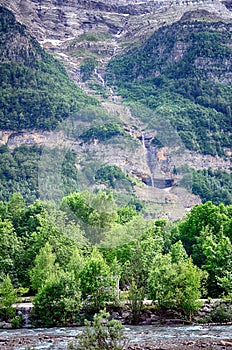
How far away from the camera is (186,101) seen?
163250 mm

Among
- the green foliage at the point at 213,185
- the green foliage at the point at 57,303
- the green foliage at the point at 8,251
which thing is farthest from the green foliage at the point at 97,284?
the green foliage at the point at 213,185

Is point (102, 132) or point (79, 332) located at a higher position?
point (102, 132)

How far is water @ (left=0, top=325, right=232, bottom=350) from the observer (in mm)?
32312

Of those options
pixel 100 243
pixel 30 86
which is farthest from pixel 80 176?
pixel 30 86

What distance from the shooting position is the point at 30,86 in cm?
16625

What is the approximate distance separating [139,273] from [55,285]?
5.83m

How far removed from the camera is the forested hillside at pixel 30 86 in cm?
15611

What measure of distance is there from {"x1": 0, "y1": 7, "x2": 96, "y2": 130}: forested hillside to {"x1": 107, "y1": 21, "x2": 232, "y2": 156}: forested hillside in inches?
796

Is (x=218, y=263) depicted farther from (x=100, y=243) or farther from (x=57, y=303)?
(x=57, y=303)

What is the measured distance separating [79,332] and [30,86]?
136550 millimetres

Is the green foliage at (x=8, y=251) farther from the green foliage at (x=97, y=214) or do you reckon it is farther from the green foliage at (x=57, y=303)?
the green foliage at (x=97, y=214)

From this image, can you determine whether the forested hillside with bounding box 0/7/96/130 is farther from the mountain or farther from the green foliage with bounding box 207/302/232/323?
the green foliage with bounding box 207/302/232/323

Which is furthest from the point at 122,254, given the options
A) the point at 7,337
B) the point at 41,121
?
the point at 41,121

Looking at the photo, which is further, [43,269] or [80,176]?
[43,269]
